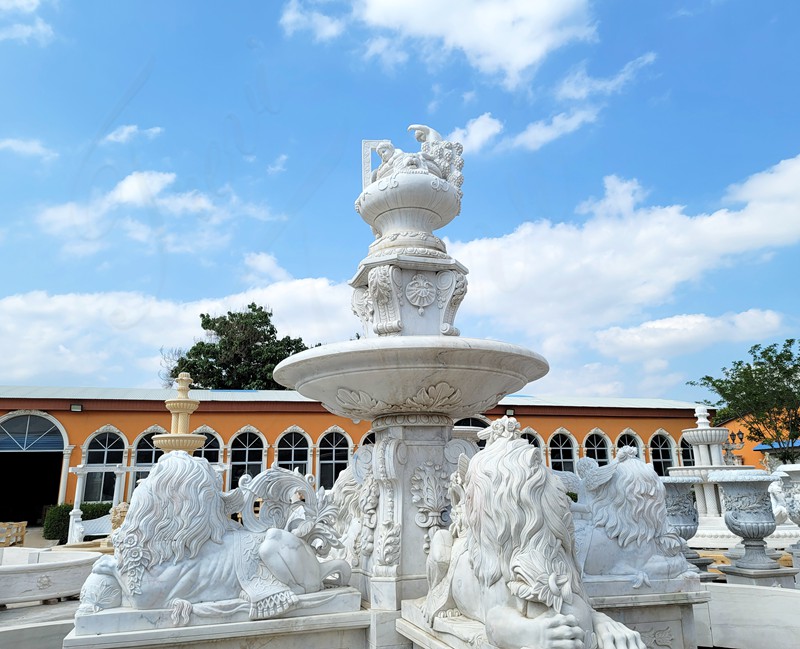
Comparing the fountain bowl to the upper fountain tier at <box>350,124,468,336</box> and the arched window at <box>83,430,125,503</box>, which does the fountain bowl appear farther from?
the arched window at <box>83,430,125,503</box>

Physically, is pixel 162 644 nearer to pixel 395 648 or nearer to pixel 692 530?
pixel 395 648

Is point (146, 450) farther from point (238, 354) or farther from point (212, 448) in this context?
point (238, 354)

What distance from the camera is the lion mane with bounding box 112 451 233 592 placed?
10.5 ft

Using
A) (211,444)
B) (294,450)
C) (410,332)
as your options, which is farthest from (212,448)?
(410,332)

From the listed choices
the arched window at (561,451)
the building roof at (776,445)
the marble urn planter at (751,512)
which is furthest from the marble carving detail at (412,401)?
the building roof at (776,445)

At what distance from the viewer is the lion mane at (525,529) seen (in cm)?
235

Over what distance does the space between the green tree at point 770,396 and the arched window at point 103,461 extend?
23.6 m

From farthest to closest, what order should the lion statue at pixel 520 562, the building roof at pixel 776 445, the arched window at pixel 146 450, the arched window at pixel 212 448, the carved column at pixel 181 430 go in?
the building roof at pixel 776 445, the arched window at pixel 212 448, the arched window at pixel 146 450, the carved column at pixel 181 430, the lion statue at pixel 520 562

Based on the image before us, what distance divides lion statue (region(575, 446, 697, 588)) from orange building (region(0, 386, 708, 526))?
45.1 ft

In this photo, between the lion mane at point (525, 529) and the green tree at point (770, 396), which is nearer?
the lion mane at point (525, 529)

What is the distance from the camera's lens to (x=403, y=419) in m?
4.09

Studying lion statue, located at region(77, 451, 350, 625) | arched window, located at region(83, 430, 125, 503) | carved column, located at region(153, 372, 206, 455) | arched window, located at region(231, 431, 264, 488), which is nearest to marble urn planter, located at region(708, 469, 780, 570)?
lion statue, located at region(77, 451, 350, 625)

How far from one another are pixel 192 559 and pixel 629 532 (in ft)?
8.83

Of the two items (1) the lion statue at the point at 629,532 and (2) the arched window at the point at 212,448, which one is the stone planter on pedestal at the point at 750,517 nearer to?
(1) the lion statue at the point at 629,532
